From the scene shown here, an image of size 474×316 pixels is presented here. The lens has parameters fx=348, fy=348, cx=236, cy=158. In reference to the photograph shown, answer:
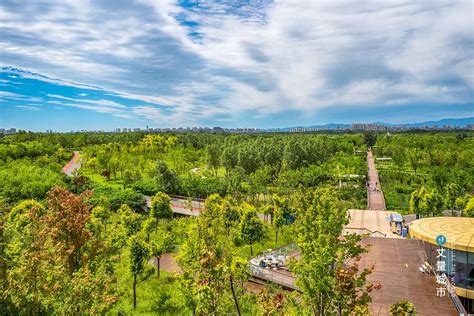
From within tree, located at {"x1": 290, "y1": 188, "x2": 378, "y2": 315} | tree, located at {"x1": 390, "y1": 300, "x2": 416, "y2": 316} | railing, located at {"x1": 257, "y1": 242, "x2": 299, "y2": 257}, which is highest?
tree, located at {"x1": 290, "y1": 188, "x2": 378, "y2": 315}

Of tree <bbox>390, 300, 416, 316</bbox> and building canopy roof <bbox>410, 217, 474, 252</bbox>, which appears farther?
building canopy roof <bbox>410, 217, 474, 252</bbox>

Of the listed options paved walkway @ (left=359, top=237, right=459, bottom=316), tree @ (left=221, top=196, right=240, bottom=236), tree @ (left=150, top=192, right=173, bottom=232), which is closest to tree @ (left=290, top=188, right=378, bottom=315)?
paved walkway @ (left=359, top=237, right=459, bottom=316)

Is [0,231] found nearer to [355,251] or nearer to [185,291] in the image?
[185,291]

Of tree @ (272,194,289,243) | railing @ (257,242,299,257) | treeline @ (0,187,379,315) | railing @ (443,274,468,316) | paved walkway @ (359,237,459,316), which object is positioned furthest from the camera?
tree @ (272,194,289,243)

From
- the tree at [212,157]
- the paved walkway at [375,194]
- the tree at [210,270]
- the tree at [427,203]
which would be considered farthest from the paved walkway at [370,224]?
the tree at [212,157]

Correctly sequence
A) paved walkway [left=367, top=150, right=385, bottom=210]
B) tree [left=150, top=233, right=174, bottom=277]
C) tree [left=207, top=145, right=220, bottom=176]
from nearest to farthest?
tree [left=150, top=233, right=174, bottom=277], paved walkway [left=367, top=150, right=385, bottom=210], tree [left=207, top=145, right=220, bottom=176]

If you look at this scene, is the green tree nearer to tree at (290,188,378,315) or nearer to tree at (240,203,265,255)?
tree at (240,203,265,255)

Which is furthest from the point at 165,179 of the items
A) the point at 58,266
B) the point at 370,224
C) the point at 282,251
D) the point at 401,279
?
the point at 58,266

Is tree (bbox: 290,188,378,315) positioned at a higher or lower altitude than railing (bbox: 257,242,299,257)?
higher

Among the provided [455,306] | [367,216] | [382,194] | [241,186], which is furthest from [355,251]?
[382,194]
